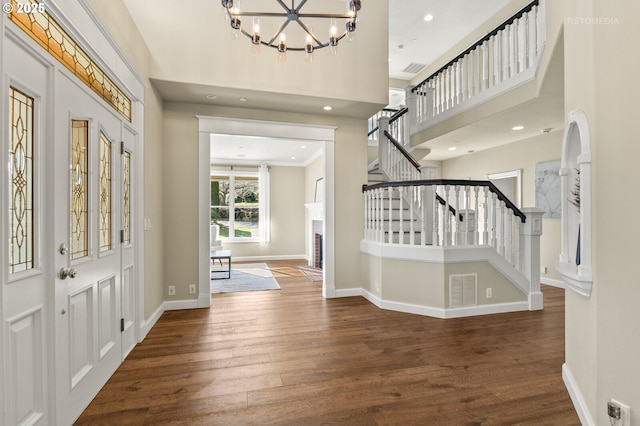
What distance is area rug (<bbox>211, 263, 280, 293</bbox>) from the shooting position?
496cm

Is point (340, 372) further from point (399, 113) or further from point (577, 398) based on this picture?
point (399, 113)

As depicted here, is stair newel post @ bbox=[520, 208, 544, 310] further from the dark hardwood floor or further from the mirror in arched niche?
the mirror in arched niche

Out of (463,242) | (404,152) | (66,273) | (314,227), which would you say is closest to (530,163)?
(404,152)

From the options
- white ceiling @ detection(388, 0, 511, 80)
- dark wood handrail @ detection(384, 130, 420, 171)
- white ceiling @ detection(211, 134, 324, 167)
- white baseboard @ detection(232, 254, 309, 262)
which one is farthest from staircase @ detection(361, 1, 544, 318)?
white baseboard @ detection(232, 254, 309, 262)

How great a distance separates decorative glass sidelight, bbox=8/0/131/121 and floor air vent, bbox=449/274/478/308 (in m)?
3.80

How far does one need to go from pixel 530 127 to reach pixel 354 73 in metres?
2.98

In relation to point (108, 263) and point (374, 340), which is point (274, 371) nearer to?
point (374, 340)

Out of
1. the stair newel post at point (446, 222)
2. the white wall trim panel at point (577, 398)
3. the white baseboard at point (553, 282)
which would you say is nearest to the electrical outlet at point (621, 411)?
the white wall trim panel at point (577, 398)

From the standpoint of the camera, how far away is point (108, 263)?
228cm

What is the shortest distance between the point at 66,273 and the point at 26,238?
321 mm

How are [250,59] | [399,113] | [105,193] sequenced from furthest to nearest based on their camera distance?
[399,113], [250,59], [105,193]

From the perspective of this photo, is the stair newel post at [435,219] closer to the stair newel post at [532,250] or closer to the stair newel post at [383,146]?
the stair newel post at [532,250]

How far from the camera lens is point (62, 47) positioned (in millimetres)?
1734

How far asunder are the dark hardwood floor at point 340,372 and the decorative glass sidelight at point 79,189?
1.03m
